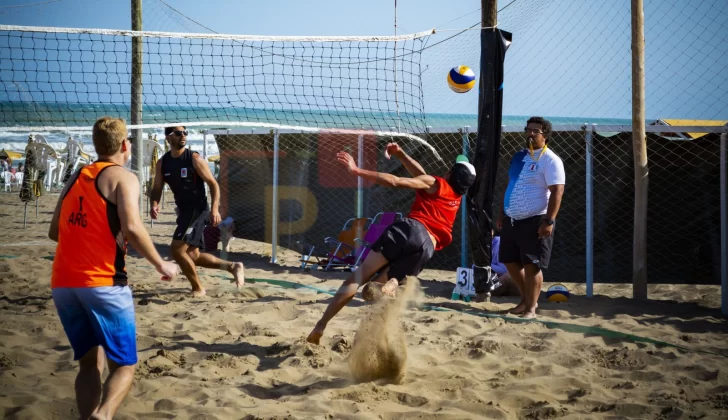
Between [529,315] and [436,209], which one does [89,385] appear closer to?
[436,209]

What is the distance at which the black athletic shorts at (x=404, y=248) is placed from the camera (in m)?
4.36

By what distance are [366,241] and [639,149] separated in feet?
10.7

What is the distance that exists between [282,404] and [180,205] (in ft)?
10.6

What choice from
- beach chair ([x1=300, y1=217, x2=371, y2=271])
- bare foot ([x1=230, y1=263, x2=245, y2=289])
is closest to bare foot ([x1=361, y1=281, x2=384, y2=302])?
bare foot ([x1=230, y1=263, x2=245, y2=289])

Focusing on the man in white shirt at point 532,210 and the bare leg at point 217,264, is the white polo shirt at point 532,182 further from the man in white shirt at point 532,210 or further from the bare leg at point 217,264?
the bare leg at point 217,264

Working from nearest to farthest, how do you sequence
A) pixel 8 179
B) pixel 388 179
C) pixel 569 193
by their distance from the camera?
pixel 388 179 < pixel 569 193 < pixel 8 179

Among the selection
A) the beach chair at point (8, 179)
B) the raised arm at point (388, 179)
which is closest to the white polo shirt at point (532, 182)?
the raised arm at point (388, 179)

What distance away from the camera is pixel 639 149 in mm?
6723

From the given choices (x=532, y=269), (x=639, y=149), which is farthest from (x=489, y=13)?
(x=532, y=269)

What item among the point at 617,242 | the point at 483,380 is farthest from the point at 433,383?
the point at 617,242

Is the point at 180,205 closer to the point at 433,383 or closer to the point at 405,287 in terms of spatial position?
the point at 405,287

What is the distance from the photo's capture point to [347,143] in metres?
9.38

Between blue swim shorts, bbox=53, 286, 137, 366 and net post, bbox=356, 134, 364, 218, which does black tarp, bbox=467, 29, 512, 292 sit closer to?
net post, bbox=356, 134, 364, 218

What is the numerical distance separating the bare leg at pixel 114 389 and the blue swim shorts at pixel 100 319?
0.04 metres
